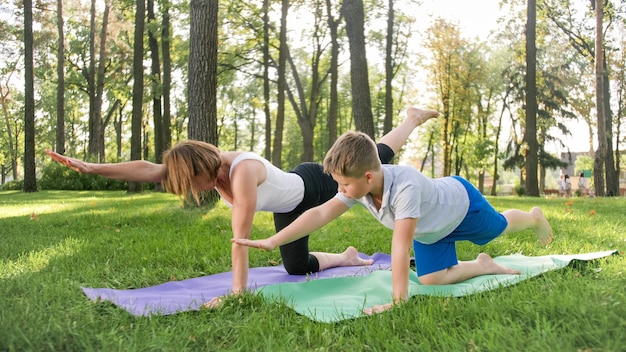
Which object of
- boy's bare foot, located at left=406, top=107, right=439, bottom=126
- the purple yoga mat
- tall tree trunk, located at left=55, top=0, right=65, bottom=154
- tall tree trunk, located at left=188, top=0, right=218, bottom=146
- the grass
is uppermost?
tall tree trunk, located at left=55, top=0, right=65, bottom=154

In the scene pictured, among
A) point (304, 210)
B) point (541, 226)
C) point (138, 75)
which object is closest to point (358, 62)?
point (541, 226)

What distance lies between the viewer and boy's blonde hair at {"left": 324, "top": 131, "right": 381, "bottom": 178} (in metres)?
3.04

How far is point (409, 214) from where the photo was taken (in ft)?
10.2

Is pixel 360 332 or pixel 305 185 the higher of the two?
pixel 305 185

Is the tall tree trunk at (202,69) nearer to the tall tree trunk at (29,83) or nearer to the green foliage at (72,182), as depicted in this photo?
the tall tree trunk at (29,83)

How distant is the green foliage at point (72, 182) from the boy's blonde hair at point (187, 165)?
22530 millimetres

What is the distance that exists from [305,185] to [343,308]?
1480 millimetres

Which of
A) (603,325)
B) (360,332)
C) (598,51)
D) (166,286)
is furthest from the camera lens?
(598,51)

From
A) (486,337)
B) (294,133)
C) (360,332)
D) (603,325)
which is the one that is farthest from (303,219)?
(294,133)

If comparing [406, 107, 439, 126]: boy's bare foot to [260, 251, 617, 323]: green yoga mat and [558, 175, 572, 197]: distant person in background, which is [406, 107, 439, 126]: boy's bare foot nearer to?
[260, 251, 617, 323]: green yoga mat

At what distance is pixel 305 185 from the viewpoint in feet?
14.6

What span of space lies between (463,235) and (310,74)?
28160mm

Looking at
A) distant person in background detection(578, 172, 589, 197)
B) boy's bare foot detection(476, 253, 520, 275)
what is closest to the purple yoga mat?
boy's bare foot detection(476, 253, 520, 275)

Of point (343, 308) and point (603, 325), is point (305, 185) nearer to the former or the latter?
point (343, 308)
